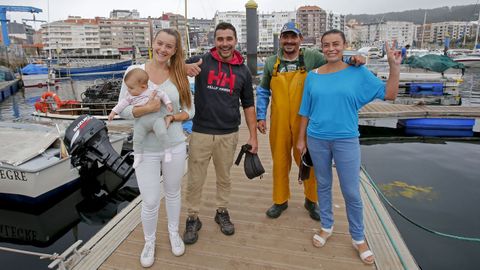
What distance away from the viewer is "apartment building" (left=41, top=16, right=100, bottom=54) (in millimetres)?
87062

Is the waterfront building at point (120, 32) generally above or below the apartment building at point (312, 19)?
below

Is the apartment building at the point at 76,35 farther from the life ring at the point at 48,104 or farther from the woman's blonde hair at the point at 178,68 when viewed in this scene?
the woman's blonde hair at the point at 178,68

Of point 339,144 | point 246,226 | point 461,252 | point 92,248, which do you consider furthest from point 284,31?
point 461,252

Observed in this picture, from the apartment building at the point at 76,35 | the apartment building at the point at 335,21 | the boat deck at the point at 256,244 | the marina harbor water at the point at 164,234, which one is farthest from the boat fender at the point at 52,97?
the apartment building at the point at 335,21

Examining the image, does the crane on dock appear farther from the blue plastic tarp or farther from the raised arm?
the raised arm

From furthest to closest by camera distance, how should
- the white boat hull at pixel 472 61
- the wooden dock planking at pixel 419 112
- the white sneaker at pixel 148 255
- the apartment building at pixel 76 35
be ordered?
the apartment building at pixel 76 35
the white boat hull at pixel 472 61
the wooden dock planking at pixel 419 112
the white sneaker at pixel 148 255

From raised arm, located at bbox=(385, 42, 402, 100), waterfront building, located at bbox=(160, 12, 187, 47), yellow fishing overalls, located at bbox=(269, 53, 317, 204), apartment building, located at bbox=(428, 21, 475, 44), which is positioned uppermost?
apartment building, located at bbox=(428, 21, 475, 44)

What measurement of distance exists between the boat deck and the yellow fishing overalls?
0.49m

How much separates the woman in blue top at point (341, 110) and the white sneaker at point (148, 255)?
151 centimetres

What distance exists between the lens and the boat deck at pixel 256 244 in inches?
99.0

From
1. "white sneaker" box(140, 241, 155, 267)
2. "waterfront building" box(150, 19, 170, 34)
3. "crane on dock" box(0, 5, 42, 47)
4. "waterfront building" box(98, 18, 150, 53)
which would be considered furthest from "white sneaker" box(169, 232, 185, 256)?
"waterfront building" box(98, 18, 150, 53)

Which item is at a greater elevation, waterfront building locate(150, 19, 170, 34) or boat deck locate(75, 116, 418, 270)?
waterfront building locate(150, 19, 170, 34)

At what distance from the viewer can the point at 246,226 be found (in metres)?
3.10

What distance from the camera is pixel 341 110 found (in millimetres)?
2336
